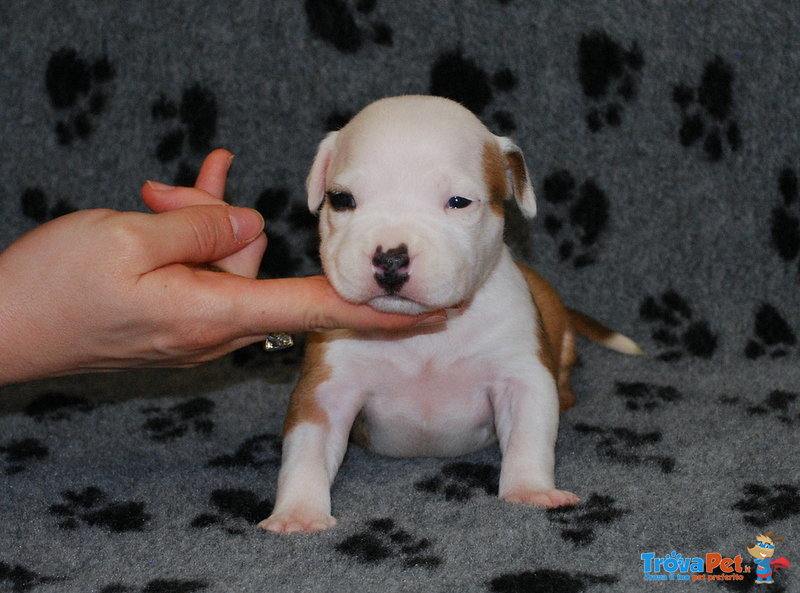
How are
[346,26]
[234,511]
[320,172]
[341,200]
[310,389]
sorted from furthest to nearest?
[346,26] < [320,172] < [310,389] < [341,200] < [234,511]

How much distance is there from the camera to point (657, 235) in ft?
15.3

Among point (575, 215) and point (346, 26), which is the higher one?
point (346, 26)

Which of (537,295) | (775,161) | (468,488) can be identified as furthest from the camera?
(775,161)

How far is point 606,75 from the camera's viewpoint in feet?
15.0

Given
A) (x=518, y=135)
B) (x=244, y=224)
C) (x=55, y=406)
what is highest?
(x=518, y=135)

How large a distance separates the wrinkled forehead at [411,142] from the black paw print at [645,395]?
1.22m

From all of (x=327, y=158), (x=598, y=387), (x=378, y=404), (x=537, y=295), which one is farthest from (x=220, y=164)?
(x=598, y=387)

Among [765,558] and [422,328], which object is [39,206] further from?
[765,558]

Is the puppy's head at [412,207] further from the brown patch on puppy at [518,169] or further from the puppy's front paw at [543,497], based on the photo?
the puppy's front paw at [543,497]

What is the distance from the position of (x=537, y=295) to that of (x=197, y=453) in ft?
4.82

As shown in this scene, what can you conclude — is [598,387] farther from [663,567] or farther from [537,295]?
[663,567]

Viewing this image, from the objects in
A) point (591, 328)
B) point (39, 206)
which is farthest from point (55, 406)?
point (591, 328)

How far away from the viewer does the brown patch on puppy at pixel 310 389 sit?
122 inches

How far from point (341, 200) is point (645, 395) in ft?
5.16
